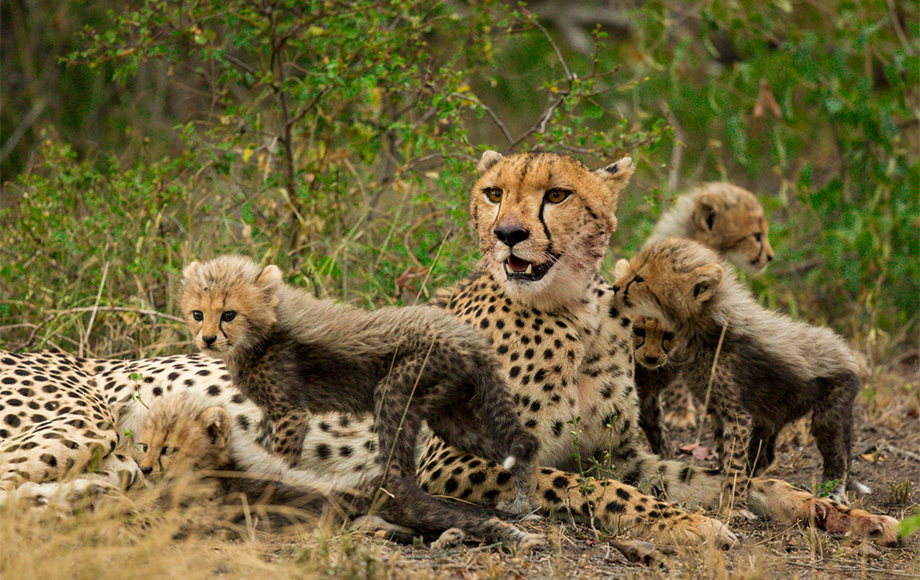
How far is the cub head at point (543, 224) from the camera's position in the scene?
330 cm

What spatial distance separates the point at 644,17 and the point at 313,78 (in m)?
2.91

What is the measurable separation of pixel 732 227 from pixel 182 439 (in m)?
3.38

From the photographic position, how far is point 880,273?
20.8 feet

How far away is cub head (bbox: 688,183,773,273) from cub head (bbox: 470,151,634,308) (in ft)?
6.38

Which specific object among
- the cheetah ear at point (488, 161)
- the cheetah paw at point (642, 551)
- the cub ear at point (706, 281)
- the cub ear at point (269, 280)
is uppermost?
the cheetah ear at point (488, 161)

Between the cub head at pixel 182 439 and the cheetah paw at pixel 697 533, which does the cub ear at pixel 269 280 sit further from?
the cheetah paw at pixel 697 533

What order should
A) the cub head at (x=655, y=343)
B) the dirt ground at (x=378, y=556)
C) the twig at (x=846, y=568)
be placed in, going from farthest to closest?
the cub head at (x=655, y=343), the twig at (x=846, y=568), the dirt ground at (x=378, y=556)

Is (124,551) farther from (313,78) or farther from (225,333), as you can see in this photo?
(313,78)

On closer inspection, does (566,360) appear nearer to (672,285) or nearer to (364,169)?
(672,285)

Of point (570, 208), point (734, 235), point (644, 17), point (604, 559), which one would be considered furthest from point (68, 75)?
point (604, 559)

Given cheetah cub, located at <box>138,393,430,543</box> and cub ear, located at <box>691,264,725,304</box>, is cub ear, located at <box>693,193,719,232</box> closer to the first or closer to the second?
cub ear, located at <box>691,264,725,304</box>

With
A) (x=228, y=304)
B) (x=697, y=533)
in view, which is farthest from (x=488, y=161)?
(x=697, y=533)

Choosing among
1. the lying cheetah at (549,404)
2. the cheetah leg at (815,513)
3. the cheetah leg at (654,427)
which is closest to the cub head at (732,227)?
the cheetah leg at (654,427)

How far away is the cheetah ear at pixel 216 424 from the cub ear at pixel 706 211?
315 centimetres
